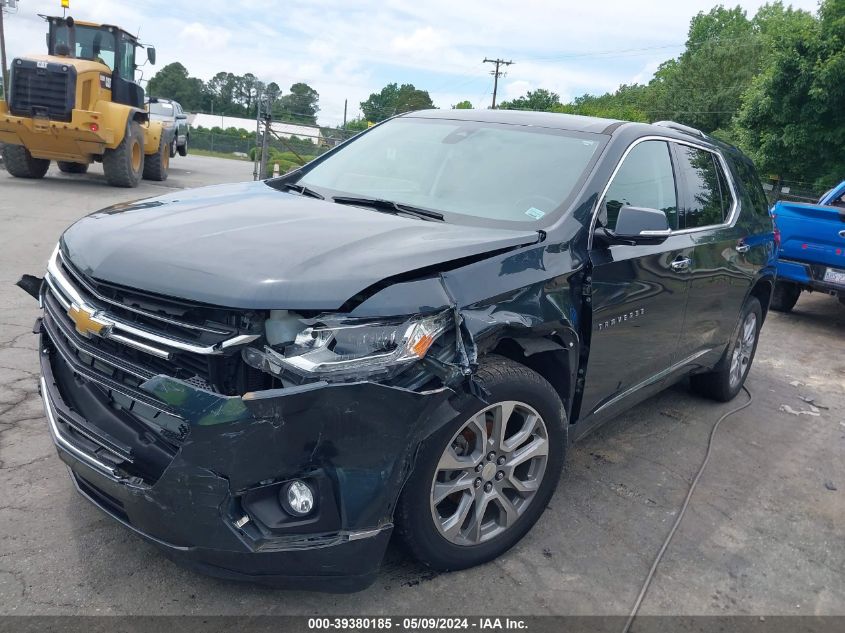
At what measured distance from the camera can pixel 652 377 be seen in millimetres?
3967

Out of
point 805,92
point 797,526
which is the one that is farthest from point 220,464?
point 805,92

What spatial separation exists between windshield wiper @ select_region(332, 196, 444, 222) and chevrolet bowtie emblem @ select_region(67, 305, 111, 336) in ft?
4.42

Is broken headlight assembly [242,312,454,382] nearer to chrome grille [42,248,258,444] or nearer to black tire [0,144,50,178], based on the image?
chrome grille [42,248,258,444]

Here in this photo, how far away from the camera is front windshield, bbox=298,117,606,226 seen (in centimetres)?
332

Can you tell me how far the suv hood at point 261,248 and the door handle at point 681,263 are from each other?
3.93ft

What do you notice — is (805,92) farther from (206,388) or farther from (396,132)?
(206,388)

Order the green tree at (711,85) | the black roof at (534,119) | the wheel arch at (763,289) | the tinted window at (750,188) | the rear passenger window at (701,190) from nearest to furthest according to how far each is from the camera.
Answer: the black roof at (534,119) < the rear passenger window at (701,190) < the tinted window at (750,188) < the wheel arch at (763,289) < the green tree at (711,85)

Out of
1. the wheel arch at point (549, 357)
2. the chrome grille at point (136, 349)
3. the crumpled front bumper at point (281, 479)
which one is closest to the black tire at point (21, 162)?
the chrome grille at point (136, 349)

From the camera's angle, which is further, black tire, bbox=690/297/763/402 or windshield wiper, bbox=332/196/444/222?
black tire, bbox=690/297/763/402

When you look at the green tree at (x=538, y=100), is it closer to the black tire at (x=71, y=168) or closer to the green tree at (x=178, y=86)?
the green tree at (x=178, y=86)

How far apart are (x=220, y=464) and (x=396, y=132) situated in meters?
2.61

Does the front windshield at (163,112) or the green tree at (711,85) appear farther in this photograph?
the green tree at (711,85)

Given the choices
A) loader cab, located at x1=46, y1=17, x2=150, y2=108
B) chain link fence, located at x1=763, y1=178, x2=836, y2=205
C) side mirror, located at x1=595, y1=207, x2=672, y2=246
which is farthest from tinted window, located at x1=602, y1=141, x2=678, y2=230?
chain link fence, located at x1=763, y1=178, x2=836, y2=205

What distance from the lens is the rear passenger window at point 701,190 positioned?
412 cm
